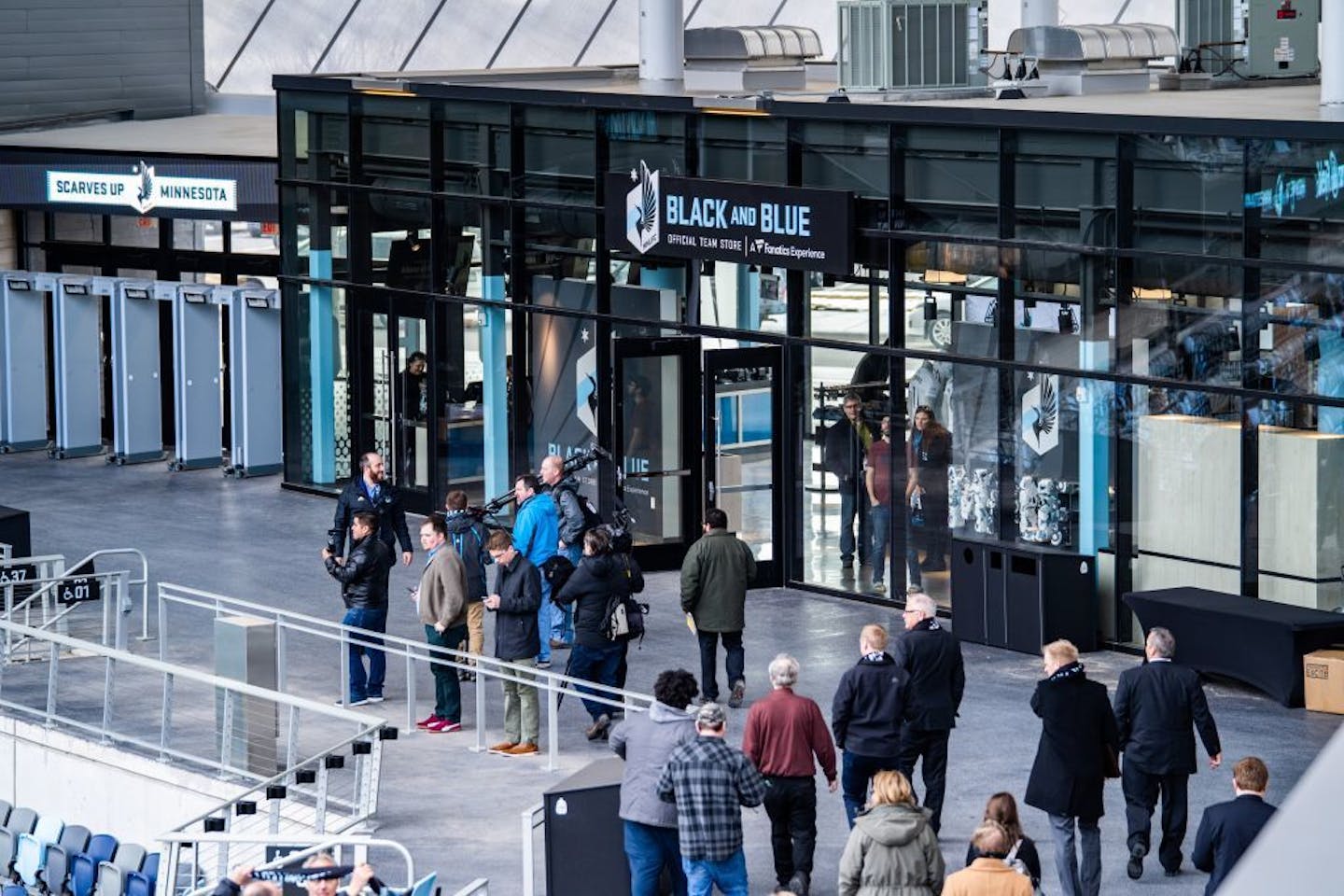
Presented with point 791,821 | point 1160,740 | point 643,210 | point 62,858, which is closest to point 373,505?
point 62,858

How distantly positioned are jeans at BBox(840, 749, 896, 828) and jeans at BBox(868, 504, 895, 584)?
684 cm

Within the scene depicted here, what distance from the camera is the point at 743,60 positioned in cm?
2088

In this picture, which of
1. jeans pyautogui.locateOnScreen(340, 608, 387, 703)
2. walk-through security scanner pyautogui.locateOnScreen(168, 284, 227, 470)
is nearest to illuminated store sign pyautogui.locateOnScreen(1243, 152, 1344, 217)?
jeans pyautogui.locateOnScreen(340, 608, 387, 703)

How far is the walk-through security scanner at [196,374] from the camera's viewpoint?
2420 cm

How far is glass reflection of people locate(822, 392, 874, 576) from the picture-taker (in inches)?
684

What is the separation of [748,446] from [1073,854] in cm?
901

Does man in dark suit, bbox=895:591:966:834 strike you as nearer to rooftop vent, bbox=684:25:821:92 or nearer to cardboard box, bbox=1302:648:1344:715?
cardboard box, bbox=1302:648:1344:715

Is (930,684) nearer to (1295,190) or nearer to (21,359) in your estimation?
(1295,190)

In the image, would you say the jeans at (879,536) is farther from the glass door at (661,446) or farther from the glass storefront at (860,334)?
the glass door at (661,446)

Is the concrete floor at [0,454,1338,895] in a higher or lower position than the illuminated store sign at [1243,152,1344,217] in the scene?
lower

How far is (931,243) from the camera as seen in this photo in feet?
54.2

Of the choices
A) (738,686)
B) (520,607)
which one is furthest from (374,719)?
(738,686)

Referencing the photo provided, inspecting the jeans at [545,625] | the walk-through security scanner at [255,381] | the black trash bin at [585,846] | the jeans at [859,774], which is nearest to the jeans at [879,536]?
the jeans at [545,625]

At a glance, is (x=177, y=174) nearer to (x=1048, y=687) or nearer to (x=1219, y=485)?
(x=1219, y=485)
